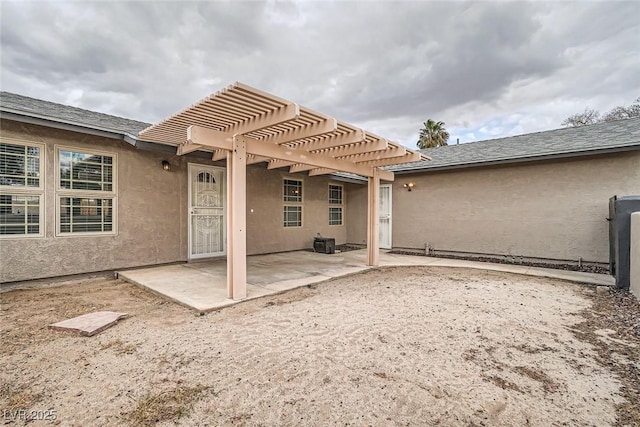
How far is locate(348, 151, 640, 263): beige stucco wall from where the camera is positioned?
695 cm

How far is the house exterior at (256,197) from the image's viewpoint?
5.01m

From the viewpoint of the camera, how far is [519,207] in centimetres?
798

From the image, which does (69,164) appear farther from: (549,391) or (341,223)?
(341,223)

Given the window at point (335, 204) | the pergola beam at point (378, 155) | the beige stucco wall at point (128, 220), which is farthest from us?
the window at point (335, 204)

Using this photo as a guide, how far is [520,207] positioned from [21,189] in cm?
1098

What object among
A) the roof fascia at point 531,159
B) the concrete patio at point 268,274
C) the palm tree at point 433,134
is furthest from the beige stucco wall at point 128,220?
the palm tree at point 433,134

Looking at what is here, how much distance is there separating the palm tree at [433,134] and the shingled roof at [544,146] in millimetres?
20078

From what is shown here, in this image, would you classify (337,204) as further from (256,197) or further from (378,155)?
(378,155)

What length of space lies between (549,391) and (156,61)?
1303cm

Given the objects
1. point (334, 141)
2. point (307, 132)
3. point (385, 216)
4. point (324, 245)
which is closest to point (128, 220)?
point (307, 132)

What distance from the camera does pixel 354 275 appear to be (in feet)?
21.2

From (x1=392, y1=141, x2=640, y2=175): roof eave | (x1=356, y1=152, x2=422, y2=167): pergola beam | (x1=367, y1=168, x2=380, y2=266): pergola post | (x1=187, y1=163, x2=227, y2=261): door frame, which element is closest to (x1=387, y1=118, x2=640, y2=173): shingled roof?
(x1=392, y1=141, x2=640, y2=175): roof eave

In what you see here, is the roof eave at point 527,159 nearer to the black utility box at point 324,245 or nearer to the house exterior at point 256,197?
the house exterior at point 256,197

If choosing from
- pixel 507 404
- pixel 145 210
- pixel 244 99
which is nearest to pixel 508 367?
pixel 507 404
